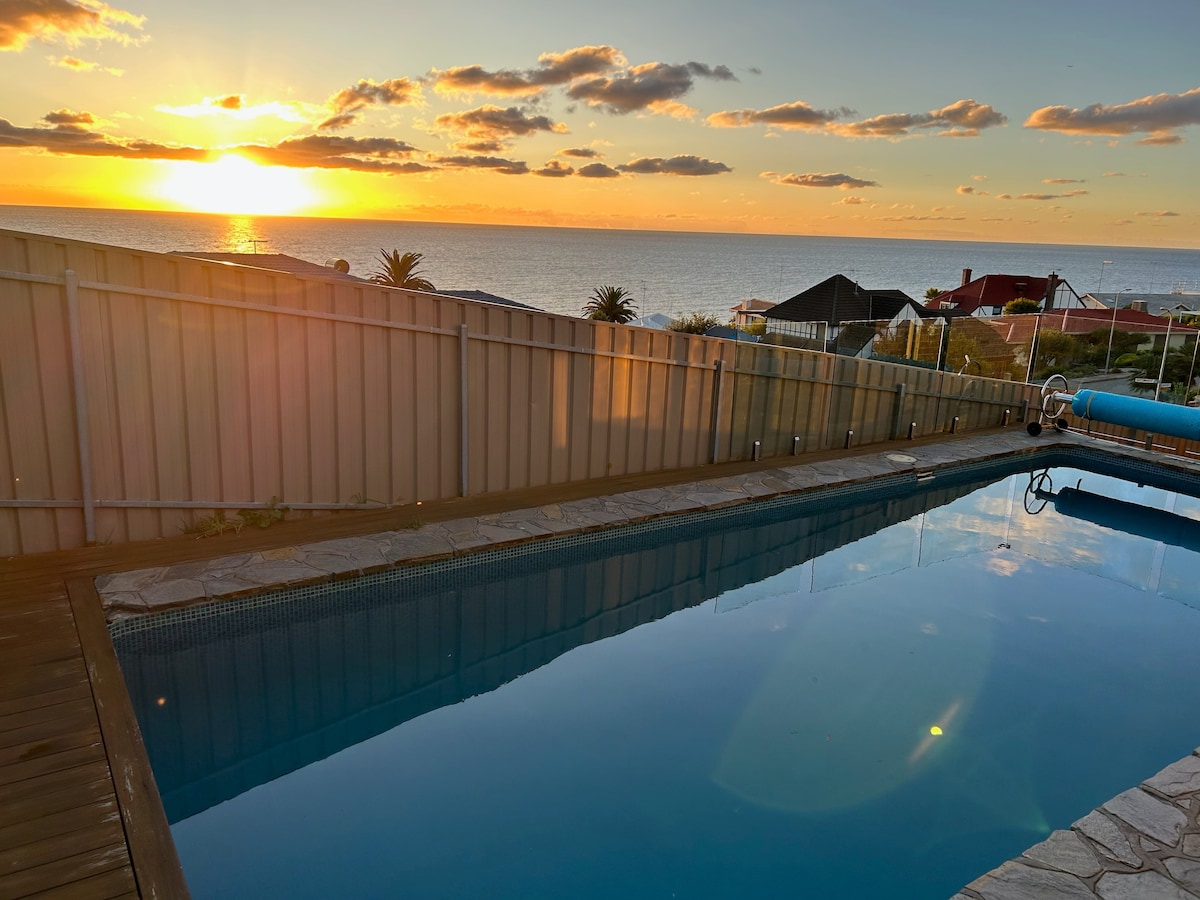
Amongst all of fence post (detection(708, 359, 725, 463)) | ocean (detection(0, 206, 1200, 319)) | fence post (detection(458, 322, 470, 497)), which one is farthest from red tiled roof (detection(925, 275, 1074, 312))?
fence post (detection(458, 322, 470, 497))

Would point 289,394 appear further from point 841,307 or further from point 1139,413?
point 841,307

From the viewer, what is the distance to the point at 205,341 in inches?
240

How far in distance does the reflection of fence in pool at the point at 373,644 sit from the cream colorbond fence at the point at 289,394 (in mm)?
1384

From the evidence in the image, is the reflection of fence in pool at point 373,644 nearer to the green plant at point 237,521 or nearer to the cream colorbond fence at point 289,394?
the green plant at point 237,521

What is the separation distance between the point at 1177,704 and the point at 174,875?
5.82 meters

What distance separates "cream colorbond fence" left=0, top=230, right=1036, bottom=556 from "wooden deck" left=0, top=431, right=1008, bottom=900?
513 millimetres

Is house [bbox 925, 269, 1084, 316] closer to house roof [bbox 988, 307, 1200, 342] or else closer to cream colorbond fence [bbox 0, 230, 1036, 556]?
house roof [bbox 988, 307, 1200, 342]

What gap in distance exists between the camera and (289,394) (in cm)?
655

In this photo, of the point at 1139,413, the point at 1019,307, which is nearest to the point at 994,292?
the point at 1019,307

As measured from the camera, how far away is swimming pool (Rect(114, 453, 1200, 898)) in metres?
3.66

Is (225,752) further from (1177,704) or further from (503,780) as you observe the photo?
(1177,704)

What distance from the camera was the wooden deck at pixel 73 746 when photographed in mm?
2930

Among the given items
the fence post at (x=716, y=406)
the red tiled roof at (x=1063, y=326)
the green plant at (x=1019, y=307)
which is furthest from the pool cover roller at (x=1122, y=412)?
the green plant at (x=1019, y=307)

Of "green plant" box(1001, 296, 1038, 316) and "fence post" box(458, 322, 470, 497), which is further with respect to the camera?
"green plant" box(1001, 296, 1038, 316)
